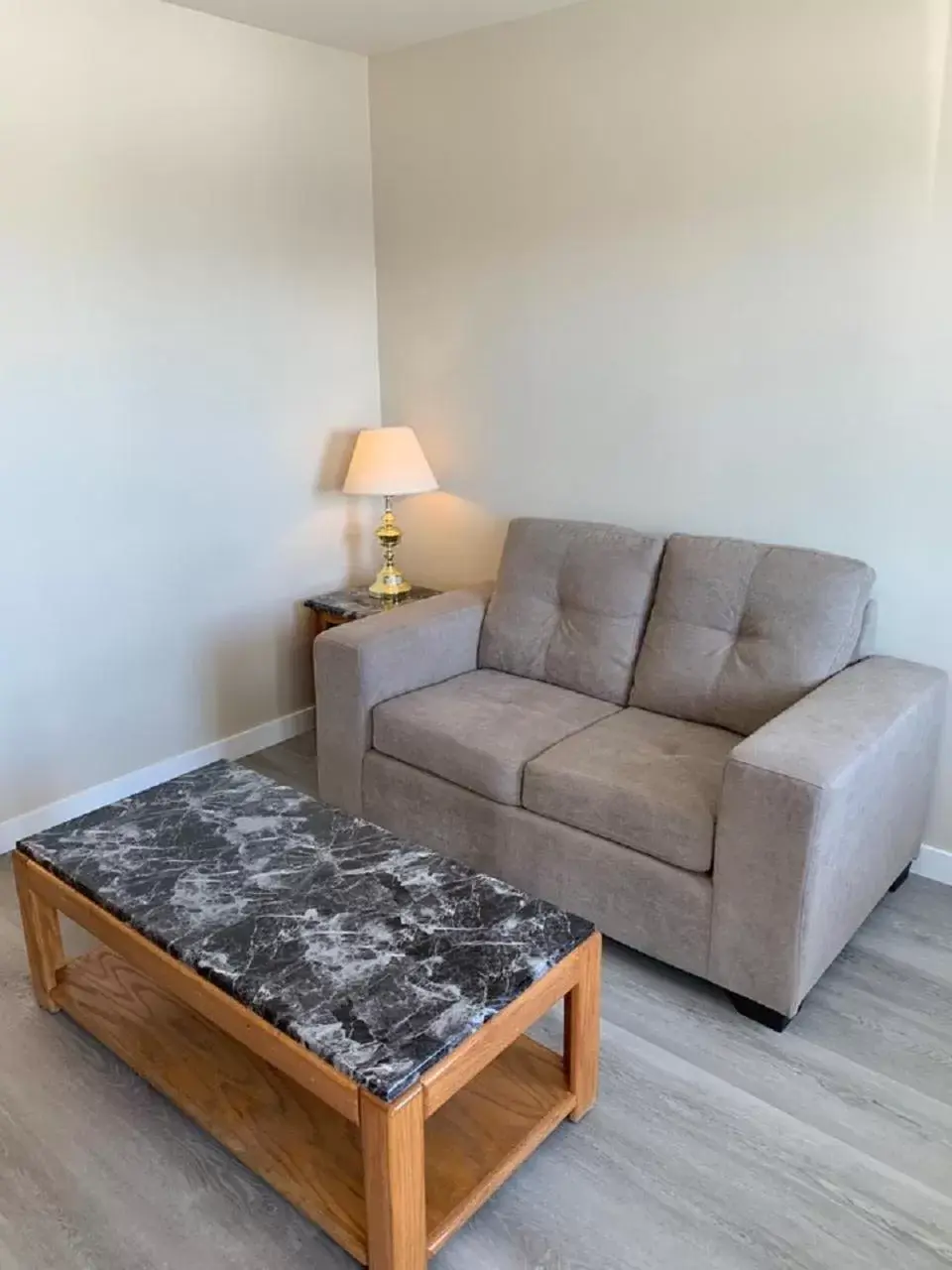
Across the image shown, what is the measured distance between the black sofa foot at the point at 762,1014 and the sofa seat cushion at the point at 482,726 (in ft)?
2.30

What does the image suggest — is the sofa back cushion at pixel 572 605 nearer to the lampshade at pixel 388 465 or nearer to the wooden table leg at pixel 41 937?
the lampshade at pixel 388 465

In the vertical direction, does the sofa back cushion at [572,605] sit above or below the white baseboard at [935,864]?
above

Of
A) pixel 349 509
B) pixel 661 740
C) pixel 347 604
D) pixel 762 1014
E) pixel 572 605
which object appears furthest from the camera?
pixel 349 509

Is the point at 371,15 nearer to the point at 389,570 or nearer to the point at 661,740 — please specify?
the point at 389,570

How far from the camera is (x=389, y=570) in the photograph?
353cm

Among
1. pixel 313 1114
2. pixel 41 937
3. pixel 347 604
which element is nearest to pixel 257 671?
pixel 347 604

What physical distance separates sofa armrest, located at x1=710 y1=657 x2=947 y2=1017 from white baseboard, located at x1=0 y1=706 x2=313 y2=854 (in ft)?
5.29

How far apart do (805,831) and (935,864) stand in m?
1.01

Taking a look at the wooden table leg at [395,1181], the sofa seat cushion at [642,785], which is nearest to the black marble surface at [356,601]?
the sofa seat cushion at [642,785]

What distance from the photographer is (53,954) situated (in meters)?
2.12

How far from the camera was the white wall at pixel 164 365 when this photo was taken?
265 centimetres

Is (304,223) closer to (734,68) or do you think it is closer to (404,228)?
(404,228)

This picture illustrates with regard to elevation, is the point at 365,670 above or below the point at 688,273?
below

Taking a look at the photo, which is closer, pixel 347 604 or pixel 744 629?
pixel 744 629
